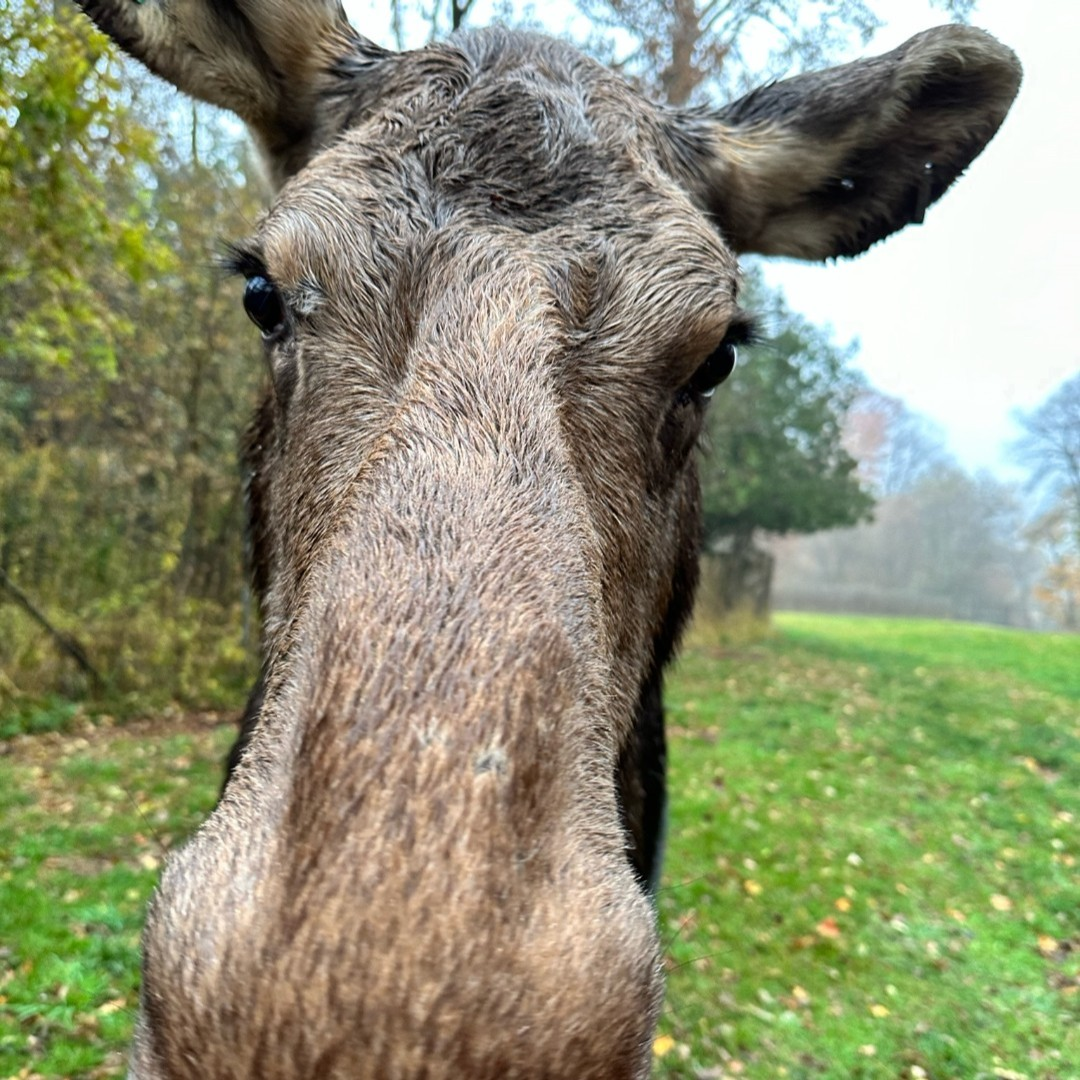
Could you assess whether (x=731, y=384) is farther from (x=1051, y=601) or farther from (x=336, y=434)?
(x=1051, y=601)

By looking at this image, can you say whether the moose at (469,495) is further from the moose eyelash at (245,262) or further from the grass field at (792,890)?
the grass field at (792,890)

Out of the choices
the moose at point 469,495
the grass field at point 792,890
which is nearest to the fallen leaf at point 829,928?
the grass field at point 792,890

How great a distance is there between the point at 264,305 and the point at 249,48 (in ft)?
5.88

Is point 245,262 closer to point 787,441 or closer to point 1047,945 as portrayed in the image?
point 1047,945

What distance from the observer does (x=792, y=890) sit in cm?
892

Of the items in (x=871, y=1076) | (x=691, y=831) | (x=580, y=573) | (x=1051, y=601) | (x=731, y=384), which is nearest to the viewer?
(x=580, y=573)

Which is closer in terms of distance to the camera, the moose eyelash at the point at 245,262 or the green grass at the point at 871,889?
the moose eyelash at the point at 245,262

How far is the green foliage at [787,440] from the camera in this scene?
2388cm

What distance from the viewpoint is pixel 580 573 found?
5.89 feet

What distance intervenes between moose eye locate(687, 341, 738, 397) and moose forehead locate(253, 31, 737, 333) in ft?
0.53

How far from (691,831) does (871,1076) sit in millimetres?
4026

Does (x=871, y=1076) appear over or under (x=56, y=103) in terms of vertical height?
under

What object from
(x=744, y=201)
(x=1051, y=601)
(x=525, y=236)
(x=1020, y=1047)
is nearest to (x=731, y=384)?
(x=1020, y=1047)

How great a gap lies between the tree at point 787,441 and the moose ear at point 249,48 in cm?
2004
